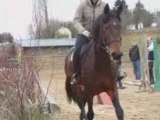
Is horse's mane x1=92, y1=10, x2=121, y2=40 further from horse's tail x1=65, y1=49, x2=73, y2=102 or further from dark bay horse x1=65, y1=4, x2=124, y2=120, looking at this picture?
horse's tail x1=65, y1=49, x2=73, y2=102

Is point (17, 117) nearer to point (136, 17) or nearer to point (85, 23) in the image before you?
point (85, 23)

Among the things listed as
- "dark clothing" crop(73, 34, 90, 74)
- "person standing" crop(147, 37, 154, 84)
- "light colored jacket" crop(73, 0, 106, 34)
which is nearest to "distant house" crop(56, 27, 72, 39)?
"person standing" crop(147, 37, 154, 84)

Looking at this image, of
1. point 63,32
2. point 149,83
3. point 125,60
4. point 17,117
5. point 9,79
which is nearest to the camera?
point 17,117

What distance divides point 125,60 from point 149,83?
24344 millimetres

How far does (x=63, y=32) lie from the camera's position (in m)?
67.4

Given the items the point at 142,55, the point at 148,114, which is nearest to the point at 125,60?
Answer: the point at 142,55

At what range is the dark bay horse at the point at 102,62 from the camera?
8.48 metres

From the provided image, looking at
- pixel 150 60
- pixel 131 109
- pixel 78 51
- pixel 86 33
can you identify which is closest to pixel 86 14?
pixel 86 33

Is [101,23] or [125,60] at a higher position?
[101,23]

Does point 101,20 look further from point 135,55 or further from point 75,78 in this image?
point 135,55

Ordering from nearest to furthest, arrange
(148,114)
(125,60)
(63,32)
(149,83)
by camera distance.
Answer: (148,114) → (149,83) → (125,60) → (63,32)

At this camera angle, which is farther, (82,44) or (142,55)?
(142,55)

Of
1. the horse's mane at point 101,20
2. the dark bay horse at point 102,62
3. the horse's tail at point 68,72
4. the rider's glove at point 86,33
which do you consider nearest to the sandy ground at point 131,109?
the horse's tail at point 68,72

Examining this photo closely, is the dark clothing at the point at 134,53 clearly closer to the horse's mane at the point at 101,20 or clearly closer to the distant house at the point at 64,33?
the horse's mane at the point at 101,20
